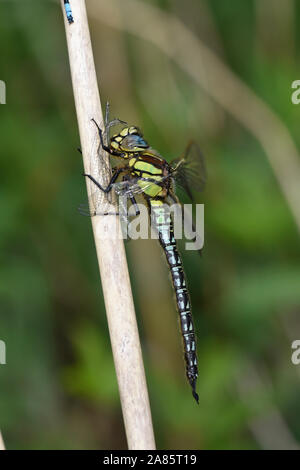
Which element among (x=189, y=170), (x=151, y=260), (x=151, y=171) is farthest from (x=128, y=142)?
(x=151, y=260)

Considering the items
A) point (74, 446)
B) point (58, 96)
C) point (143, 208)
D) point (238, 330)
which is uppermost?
point (58, 96)

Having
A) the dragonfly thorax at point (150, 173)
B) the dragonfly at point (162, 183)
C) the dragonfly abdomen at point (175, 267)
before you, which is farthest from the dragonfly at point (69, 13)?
the dragonfly abdomen at point (175, 267)

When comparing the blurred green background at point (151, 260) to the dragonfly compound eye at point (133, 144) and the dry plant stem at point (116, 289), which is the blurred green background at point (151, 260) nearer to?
the dragonfly compound eye at point (133, 144)

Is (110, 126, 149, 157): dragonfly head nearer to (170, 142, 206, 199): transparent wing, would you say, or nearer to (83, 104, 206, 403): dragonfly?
(83, 104, 206, 403): dragonfly

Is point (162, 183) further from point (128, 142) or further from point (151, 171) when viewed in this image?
point (128, 142)
